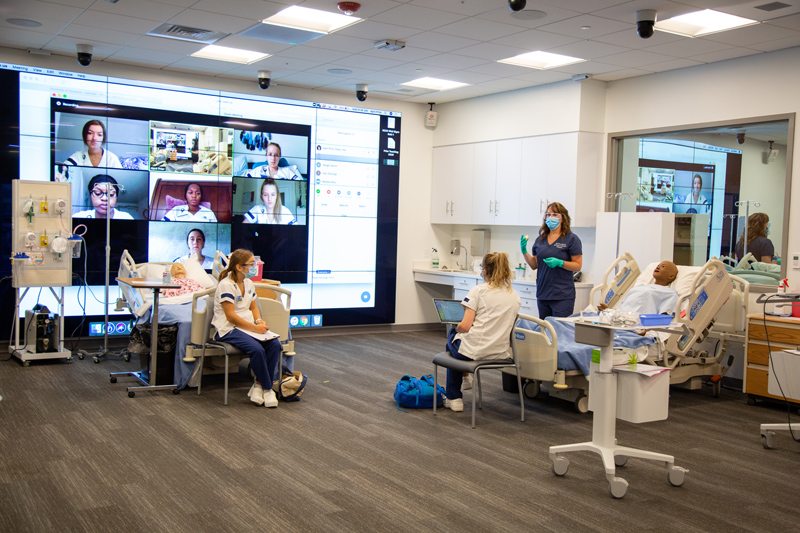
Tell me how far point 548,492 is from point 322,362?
392 cm

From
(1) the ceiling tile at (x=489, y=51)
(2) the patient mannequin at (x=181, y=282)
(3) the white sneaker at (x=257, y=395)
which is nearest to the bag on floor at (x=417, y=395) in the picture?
(3) the white sneaker at (x=257, y=395)

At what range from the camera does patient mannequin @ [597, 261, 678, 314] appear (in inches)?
241

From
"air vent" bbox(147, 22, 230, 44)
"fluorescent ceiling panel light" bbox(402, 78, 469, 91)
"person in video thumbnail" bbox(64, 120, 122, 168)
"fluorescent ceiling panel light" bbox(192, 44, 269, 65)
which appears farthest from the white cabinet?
"person in video thumbnail" bbox(64, 120, 122, 168)

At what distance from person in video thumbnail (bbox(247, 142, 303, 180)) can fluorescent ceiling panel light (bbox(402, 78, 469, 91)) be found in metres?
1.76

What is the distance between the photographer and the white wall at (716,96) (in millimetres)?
6359

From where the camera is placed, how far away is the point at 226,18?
6.05m

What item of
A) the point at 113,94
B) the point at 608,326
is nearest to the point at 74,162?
the point at 113,94

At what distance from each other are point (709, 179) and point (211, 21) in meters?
5.02

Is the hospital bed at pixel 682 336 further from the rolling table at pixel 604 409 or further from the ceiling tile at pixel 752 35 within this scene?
the ceiling tile at pixel 752 35

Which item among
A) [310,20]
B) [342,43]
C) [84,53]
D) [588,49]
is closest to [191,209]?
[84,53]

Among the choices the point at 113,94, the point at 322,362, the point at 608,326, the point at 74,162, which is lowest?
the point at 322,362

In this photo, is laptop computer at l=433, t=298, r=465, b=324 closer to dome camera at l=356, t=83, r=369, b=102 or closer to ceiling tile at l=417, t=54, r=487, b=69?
ceiling tile at l=417, t=54, r=487, b=69

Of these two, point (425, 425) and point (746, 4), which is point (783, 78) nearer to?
point (746, 4)

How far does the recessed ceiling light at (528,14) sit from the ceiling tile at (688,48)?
1424mm
